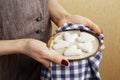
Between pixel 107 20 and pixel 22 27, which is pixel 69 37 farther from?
pixel 107 20

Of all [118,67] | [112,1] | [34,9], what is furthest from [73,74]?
[118,67]

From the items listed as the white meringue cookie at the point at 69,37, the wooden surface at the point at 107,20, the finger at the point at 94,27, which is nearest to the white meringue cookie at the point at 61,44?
the white meringue cookie at the point at 69,37

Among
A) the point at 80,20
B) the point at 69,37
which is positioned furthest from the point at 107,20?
the point at 69,37

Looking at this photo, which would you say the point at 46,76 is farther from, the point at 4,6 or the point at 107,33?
the point at 107,33

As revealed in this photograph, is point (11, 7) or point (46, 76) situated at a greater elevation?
point (11, 7)

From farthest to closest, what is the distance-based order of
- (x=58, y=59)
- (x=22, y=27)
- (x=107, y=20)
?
(x=107, y=20), (x=22, y=27), (x=58, y=59)

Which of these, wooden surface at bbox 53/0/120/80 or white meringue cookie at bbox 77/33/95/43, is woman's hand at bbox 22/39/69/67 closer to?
white meringue cookie at bbox 77/33/95/43
